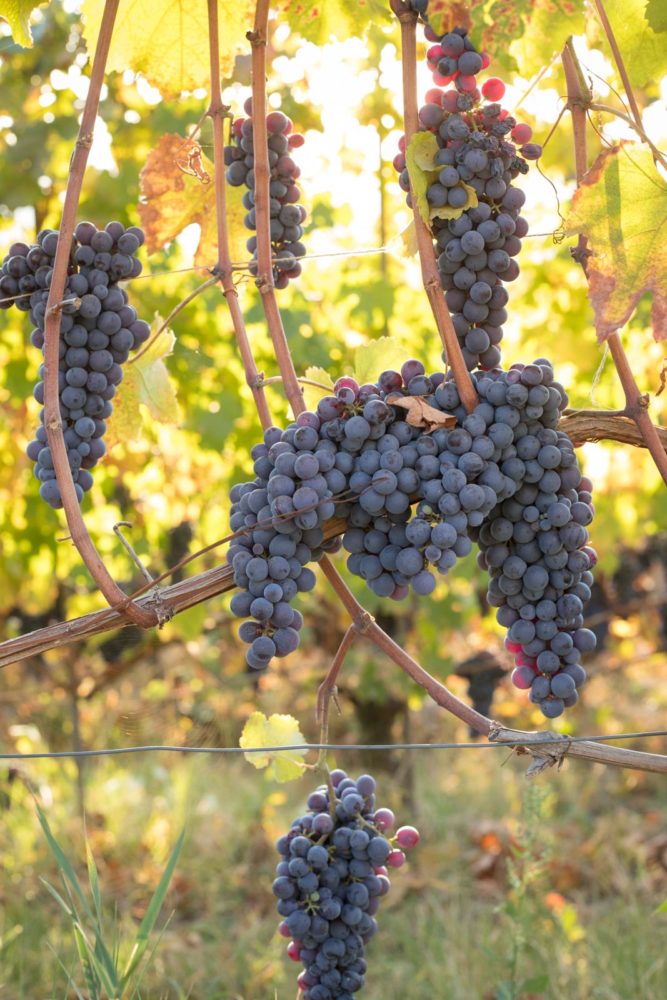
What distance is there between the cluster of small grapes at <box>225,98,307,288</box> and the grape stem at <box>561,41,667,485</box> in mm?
295

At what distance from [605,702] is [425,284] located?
4.25 metres

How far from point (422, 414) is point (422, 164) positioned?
0.22 m

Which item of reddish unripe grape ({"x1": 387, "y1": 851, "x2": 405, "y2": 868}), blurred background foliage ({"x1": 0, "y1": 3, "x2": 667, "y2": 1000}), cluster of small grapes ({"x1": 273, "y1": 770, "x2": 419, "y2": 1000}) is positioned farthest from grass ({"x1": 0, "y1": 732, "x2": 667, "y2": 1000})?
reddish unripe grape ({"x1": 387, "y1": 851, "x2": 405, "y2": 868})

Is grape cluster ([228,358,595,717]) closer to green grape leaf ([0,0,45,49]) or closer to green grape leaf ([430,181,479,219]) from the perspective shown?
green grape leaf ([430,181,479,219])

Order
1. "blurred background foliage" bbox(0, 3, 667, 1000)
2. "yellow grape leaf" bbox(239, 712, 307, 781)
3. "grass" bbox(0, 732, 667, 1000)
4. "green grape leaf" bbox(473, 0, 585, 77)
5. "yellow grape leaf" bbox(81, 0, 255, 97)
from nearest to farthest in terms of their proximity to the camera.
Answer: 1. "green grape leaf" bbox(473, 0, 585, 77)
2. "yellow grape leaf" bbox(239, 712, 307, 781)
3. "yellow grape leaf" bbox(81, 0, 255, 97)
4. "grass" bbox(0, 732, 667, 1000)
5. "blurred background foliage" bbox(0, 3, 667, 1000)

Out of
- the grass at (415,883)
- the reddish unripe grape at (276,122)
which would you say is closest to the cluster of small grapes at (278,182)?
the reddish unripe grape at (276,122)

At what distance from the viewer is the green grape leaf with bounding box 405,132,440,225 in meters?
0.89

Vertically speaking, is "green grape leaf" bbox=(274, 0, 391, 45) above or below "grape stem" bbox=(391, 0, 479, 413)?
above

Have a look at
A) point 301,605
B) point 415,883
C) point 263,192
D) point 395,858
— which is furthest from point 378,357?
point 301,605

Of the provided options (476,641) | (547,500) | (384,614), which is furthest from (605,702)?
(547,500)

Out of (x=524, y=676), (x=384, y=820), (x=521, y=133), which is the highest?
(x=521, y=133)

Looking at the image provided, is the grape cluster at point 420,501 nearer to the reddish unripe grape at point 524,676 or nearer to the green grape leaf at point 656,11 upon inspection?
the reddish unripe grape at point 524,676

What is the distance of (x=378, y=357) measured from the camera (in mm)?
1114

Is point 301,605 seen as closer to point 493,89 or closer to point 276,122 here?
point 276,122
